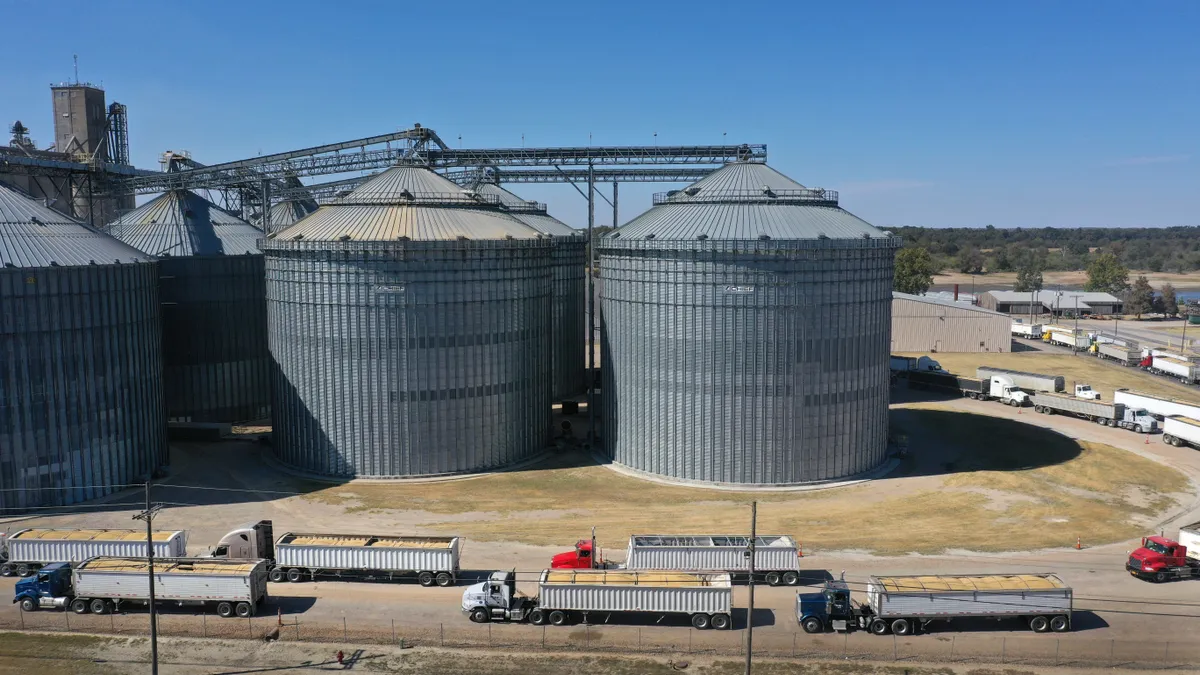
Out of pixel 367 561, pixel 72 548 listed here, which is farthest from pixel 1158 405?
pixel 72 548

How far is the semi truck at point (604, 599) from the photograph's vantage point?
3616 cm

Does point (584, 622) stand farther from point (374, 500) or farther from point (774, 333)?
point (774, 333)

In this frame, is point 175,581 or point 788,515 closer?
point 175,581

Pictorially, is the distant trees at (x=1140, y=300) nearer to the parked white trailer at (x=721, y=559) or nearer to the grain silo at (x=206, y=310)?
the parked white trailer at (x=721, y=559)

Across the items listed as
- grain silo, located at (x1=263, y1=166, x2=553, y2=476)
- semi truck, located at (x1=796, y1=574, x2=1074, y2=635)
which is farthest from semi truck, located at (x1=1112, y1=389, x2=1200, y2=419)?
grain silo, located at (x1=263, y1=166, x2=553, y2=476)

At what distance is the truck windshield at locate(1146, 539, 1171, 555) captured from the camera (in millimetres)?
41625

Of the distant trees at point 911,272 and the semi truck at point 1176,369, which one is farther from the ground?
the distant trees at point 911,272

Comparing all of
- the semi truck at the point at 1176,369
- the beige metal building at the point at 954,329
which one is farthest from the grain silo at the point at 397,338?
the semi truck at the point at 1176,369

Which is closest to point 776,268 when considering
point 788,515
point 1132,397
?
point 788,515

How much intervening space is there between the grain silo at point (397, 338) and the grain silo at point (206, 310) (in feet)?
49.8

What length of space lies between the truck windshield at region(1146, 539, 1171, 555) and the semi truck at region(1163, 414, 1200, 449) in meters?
30.8

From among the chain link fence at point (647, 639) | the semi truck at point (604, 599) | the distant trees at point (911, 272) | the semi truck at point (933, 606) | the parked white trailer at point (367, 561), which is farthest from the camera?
the distant trees at point (911, 272)

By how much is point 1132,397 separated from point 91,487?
273 feet

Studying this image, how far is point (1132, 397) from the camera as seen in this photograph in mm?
77812
